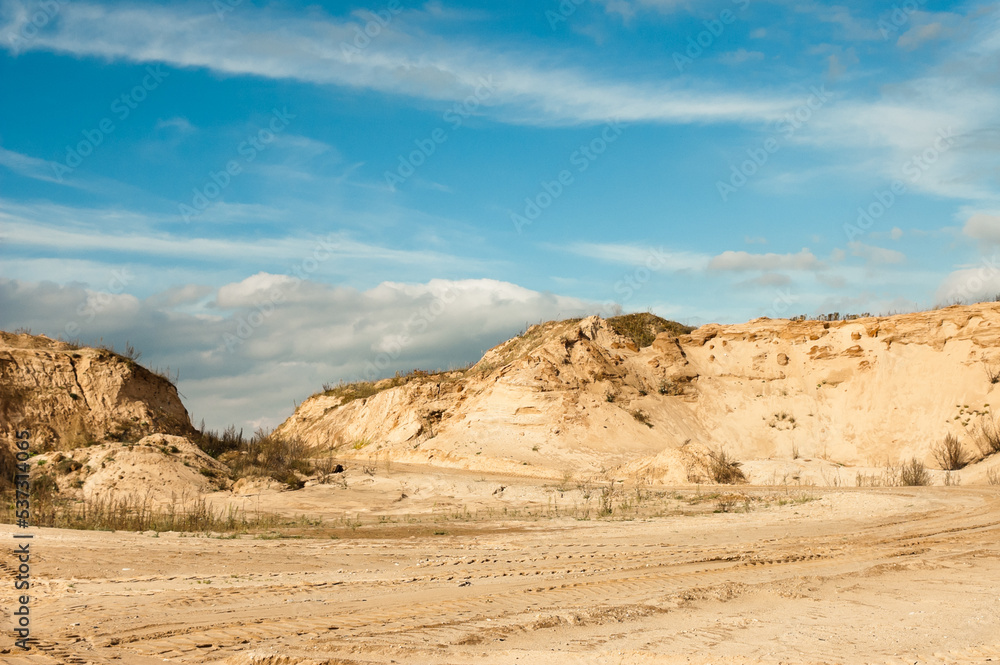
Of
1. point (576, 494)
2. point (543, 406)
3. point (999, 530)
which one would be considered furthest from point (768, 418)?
point (999, 530)

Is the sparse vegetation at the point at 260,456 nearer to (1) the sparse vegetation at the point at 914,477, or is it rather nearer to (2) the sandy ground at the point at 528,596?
(2) the sandy ground at the point at 528,596

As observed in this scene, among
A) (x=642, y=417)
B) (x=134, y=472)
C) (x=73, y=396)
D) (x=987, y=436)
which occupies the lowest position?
(x=987, y=436)

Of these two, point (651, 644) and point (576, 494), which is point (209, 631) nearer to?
point (651, 644)

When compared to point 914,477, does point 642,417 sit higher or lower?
higher

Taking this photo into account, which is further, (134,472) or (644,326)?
(644,326)

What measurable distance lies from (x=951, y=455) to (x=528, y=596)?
71.1 feet

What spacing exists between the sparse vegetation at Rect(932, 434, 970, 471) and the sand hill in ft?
1.19

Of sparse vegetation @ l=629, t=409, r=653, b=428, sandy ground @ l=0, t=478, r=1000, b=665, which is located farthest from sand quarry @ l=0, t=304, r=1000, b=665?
sparse vegetation @ l=629, t=409, r=653, b=428

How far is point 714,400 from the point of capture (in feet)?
103

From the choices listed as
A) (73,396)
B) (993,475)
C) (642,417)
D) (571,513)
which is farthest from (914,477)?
(73,396)

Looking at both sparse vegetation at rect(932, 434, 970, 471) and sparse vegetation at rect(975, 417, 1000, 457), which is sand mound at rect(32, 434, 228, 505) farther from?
sparse vegetation at rect(975, 417, 1000, 457)

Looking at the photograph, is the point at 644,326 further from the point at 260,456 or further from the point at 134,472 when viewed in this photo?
the point at 134,472

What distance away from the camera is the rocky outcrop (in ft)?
71.0

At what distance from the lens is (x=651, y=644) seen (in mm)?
6359
